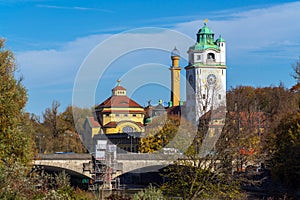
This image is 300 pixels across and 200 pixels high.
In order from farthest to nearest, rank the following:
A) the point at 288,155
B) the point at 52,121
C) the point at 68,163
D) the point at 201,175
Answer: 1. the point at 52,121
2. the point at 68,163
3. the point at 288,155
4. the point at 201,175

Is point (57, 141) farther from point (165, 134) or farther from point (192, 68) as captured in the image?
point (192, 68)

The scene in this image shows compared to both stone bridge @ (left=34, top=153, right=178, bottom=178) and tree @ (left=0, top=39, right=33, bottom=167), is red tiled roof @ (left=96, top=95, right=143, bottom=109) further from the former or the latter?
tree @ (left=0, top=39, right=33, bottom=167)

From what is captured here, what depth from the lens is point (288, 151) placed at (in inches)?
1204

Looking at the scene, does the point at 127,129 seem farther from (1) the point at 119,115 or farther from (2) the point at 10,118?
(2) the point at 10,118

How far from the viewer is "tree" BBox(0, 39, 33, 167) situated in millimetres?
19859

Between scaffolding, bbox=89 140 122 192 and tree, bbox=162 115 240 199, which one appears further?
scaffolding, bbox=89 140 122 192

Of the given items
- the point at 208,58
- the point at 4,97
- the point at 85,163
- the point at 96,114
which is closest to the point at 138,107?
the point at 96,114

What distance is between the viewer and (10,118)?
20.1 m

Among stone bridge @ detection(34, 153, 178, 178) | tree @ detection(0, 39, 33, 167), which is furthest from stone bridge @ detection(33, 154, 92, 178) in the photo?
tree @ detection(0, 39, 33, 167)

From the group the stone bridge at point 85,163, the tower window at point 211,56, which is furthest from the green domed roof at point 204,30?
the stone bridge at point 85,163

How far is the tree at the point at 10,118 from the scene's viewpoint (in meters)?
19.9

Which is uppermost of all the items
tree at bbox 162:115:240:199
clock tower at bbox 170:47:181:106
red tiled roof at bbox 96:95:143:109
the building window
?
clock tower at bbox 170:47:181:106

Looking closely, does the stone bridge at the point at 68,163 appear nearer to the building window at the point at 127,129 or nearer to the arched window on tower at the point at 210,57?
the building window at the point at 127,129

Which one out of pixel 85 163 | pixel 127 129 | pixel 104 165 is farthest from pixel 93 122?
pixel 104 165
